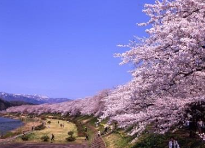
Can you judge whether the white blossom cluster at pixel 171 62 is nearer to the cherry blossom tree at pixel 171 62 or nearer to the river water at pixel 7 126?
the cherry blossom tree at pixel 171 62

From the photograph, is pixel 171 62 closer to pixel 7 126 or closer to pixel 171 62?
pixel 171 62

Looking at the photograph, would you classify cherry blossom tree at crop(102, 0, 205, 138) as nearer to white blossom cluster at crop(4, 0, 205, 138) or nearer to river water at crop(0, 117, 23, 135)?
white blossom cluster at crop(4, 0, 205, 138)

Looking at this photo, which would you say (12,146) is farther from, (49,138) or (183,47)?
(183,47)

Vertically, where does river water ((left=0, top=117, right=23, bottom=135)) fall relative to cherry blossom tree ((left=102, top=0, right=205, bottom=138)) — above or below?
below

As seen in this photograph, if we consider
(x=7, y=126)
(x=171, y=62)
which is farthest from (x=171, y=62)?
(x=7, y=126)

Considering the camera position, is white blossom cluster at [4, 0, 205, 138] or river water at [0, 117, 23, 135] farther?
river water at [0, 117, 23, 135]

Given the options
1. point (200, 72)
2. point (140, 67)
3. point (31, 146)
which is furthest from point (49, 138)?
point (200, 72)

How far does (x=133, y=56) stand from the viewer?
52.1 ft

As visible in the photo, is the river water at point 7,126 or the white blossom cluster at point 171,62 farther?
the river water at point 7,126

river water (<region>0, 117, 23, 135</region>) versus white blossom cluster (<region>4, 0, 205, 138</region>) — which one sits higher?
white blossom cluster (<region>4, 0, 205, 138</region>)

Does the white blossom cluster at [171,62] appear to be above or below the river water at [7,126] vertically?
above

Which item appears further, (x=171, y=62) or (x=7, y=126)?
(x=7, y=126)

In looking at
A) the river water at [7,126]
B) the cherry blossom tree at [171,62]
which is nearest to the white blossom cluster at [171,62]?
the cherry blossom tree at [171,62]

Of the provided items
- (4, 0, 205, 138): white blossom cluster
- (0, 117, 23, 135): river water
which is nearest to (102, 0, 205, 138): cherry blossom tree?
(4, 0, 205, 138): white blossom cluster
